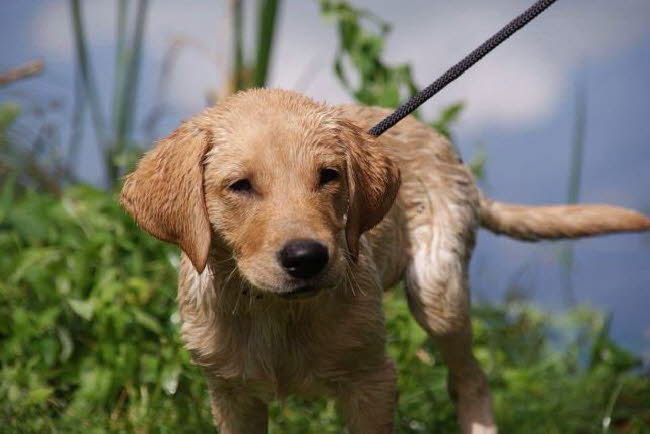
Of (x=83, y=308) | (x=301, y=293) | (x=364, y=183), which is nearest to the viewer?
(x=301, y=293)

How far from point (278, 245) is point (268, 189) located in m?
0.27

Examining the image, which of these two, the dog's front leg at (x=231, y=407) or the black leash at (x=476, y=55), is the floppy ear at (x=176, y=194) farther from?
the black leash at (x=476, y=55)

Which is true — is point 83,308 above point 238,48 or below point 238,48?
below

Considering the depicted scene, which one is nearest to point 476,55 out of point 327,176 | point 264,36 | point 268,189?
point 327,176

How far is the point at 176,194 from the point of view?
343 centimetres

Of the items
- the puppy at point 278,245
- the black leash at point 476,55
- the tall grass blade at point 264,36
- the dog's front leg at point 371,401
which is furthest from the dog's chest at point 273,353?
the tall grass blade at point 264,36

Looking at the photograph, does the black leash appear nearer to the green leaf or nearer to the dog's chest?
the dog's chest

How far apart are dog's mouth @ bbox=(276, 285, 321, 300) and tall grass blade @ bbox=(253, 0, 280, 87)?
4440mm

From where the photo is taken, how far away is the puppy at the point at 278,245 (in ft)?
10.6

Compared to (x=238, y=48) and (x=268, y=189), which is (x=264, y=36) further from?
(x=268, y=189)

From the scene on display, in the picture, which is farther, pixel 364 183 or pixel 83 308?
pixel 83 308

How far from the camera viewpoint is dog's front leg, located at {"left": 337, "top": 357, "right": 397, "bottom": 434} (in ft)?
12.3

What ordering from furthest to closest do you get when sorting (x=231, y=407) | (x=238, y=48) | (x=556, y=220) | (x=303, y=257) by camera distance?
(x=238, y=48)
(x=556, y=220)
(x=231, y=407)
(x=303, y=257)

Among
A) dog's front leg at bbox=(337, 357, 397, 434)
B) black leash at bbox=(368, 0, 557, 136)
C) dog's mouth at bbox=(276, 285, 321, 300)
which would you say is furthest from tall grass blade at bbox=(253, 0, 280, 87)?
dog's mouth at bbox=(276, 285, 321, 300)
